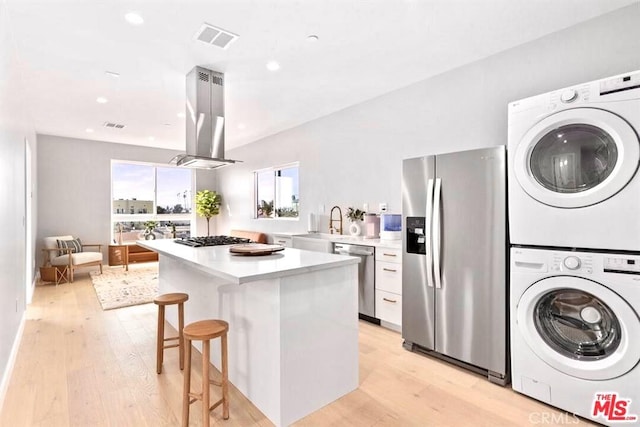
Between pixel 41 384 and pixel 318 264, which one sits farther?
pixel 41 384

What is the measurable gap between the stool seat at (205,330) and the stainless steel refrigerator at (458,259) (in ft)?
5.71

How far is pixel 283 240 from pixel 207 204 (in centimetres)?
380

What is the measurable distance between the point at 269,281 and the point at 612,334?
207 centimetres

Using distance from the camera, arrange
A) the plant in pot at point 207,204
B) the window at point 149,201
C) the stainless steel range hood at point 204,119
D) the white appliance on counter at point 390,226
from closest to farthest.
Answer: the stainless steel range hood at point 204,119 → the white appliance on counter at point 390,226 → the window at point 149,201 → the plant in pot at point 207,204

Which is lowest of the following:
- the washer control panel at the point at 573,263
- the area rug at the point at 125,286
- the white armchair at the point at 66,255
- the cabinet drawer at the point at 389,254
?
the area rug at the point at 125,286

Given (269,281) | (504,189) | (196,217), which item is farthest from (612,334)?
(196,217)

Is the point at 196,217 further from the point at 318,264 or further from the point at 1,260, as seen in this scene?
the point at 318,264

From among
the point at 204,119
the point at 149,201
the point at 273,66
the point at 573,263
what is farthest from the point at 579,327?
the point at 149,201

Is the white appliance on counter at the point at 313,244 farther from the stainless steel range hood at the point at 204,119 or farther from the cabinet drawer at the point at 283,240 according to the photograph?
the stainless steel range hood at the point at 204,119

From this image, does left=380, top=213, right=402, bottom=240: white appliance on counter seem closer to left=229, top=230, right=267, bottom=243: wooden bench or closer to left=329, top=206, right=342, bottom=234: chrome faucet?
left=329, top=206, right=342, bottom=234: chrome faucet

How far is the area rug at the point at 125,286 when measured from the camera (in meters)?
4.47

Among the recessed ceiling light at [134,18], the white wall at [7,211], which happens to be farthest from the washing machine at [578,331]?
the white wall at [7,211]

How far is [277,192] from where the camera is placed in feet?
21.2

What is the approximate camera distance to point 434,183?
Result: 2760mm
